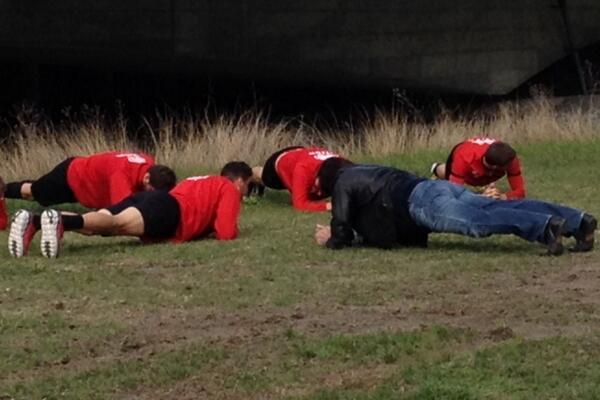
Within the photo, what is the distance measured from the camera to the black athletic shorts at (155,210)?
403 inches

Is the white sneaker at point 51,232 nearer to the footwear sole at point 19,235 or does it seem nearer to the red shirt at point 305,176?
the footwear sole at point 19,235

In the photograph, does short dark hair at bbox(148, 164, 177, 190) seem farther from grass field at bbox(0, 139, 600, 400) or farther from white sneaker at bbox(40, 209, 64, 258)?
white sneaker at bbox(40, 209, 64, 258)

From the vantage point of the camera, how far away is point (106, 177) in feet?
38.9

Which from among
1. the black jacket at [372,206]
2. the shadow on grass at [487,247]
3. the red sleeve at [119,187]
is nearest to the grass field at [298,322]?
the shadow on grass at [487,247]

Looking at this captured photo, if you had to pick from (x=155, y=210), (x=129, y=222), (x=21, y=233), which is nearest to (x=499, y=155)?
Answer: (x=155, y=210)

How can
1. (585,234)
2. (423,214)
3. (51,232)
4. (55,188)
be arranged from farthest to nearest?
(55,188)
(51,232)
(423,214)
(585,234)

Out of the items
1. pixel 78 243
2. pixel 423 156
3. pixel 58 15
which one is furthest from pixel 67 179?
pixel 58 15

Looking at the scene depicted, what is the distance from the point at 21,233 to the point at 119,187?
2.02 m

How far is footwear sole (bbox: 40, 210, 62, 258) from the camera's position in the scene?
9.55m

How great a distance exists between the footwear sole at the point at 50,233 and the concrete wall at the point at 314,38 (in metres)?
12.0

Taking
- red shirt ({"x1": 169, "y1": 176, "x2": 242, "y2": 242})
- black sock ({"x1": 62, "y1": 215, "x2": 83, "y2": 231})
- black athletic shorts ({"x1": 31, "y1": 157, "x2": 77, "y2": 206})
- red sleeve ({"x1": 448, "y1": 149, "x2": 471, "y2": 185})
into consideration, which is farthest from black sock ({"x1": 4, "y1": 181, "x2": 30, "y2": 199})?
red sleeve ({"x1": 448, "y1": 149, "x2": 471, "y2": 185})

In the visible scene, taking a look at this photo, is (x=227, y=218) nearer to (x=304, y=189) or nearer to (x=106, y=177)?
(x=106, y=177)

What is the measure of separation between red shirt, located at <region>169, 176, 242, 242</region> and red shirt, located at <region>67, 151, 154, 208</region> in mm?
1016

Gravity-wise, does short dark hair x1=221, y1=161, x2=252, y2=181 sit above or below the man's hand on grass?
above
